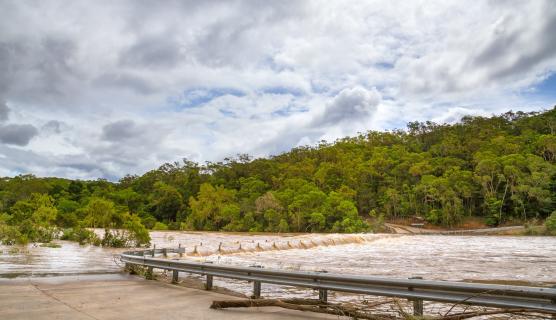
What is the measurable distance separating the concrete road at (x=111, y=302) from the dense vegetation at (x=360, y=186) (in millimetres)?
31890

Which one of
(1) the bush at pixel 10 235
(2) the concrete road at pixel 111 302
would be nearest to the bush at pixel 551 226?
(1) the bush at pixel 10 235

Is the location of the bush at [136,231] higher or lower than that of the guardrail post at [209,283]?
higher

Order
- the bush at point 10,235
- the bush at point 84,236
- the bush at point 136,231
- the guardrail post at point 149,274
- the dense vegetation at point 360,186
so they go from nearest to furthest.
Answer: the guardrail post at point 149,274
the bush at point 10,235
the bush at point 136,231
the bush at point 84,236
the dense vegetation at point 360,186

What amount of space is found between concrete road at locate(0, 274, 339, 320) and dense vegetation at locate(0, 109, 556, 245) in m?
31.9

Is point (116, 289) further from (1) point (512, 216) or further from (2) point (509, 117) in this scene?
(2) point (509, 117)

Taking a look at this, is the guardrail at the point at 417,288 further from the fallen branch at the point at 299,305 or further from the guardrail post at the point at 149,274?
the guardrail post at the point at 149,274

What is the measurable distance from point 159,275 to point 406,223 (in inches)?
3301

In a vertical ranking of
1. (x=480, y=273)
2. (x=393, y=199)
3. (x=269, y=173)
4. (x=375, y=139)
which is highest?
(x=375, y=139)

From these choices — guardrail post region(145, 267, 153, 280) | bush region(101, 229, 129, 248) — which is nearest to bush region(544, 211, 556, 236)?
bush region(101, 229, 129, 248)

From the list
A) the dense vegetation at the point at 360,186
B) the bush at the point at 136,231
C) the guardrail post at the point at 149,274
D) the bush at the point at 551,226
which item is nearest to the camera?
the guardrail post at the point at 149,274

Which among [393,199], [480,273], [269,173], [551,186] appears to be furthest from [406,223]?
[480,273]

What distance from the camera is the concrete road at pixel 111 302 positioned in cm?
643

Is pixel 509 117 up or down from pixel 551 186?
up

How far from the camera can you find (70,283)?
10.1m
